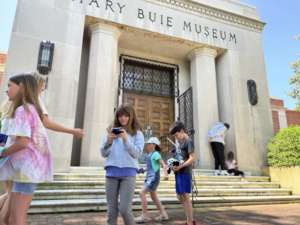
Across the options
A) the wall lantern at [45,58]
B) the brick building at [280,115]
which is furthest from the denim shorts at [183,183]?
the brick building at [280,115]

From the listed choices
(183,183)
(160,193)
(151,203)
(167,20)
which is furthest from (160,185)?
(167,20)

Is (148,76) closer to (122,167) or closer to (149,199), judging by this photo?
(149,199)

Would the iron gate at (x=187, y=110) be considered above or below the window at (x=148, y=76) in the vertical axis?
below

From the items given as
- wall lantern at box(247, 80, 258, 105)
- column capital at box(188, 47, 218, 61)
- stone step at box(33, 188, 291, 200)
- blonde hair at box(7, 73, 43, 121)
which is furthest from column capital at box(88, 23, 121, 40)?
blonde hair at box(7, 73, 43, 121)

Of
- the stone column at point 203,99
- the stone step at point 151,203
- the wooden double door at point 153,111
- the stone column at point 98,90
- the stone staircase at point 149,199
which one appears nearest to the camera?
the stone step at point 151,203

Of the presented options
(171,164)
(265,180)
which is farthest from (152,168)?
(265,180)

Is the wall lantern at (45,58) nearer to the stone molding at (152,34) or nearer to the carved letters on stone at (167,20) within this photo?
the stone molding at (152,34)

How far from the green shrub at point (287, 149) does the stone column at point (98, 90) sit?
5811 millimetres

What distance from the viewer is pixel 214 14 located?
9.54m

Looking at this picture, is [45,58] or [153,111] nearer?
[45,58]

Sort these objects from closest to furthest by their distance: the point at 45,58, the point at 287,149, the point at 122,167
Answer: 1. the point at 122,167
2. the point at 45,58
3. the point at 287,149

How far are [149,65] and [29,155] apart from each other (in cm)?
876

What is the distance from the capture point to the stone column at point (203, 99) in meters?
8.47

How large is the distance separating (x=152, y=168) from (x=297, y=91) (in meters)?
15.7
